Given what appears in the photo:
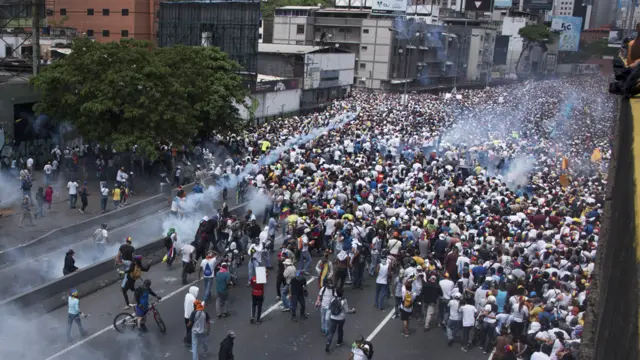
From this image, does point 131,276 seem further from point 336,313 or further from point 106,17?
point 106,17

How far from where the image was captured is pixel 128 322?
12328 millimetres

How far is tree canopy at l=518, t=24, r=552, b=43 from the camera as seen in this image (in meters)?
109

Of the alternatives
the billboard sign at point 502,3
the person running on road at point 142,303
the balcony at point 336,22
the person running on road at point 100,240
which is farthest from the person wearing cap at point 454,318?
the billboard sign at point 502,3

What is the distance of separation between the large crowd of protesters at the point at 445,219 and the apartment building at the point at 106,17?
2374 cm

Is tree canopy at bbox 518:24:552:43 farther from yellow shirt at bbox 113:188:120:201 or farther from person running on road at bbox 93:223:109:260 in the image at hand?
person running on road at bbox 93:223:109:260

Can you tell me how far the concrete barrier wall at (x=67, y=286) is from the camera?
1279 cm

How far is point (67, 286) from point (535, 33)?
10717 cm

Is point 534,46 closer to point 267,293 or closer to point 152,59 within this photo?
point 152,59

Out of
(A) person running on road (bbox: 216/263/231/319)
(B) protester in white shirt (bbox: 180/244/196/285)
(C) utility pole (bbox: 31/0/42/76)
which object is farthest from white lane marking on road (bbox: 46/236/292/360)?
(C) utility pole (bbox: 31/0/42/76)

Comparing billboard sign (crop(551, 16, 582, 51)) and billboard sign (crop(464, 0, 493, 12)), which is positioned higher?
billboard sign (crop(464, 0, 493, 12))

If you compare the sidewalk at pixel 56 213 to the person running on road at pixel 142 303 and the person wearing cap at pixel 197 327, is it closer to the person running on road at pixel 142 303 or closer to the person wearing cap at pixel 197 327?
the person running on road at pixel 142 303

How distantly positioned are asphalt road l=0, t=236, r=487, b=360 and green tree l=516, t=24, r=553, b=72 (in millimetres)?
104566

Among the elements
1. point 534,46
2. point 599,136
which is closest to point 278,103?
point 599,136

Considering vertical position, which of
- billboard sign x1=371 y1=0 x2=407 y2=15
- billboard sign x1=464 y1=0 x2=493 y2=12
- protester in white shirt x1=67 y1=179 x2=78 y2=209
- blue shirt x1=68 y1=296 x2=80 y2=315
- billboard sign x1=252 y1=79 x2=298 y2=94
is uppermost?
billboard sign x1=464 y1=0 x2=493 y2=12
